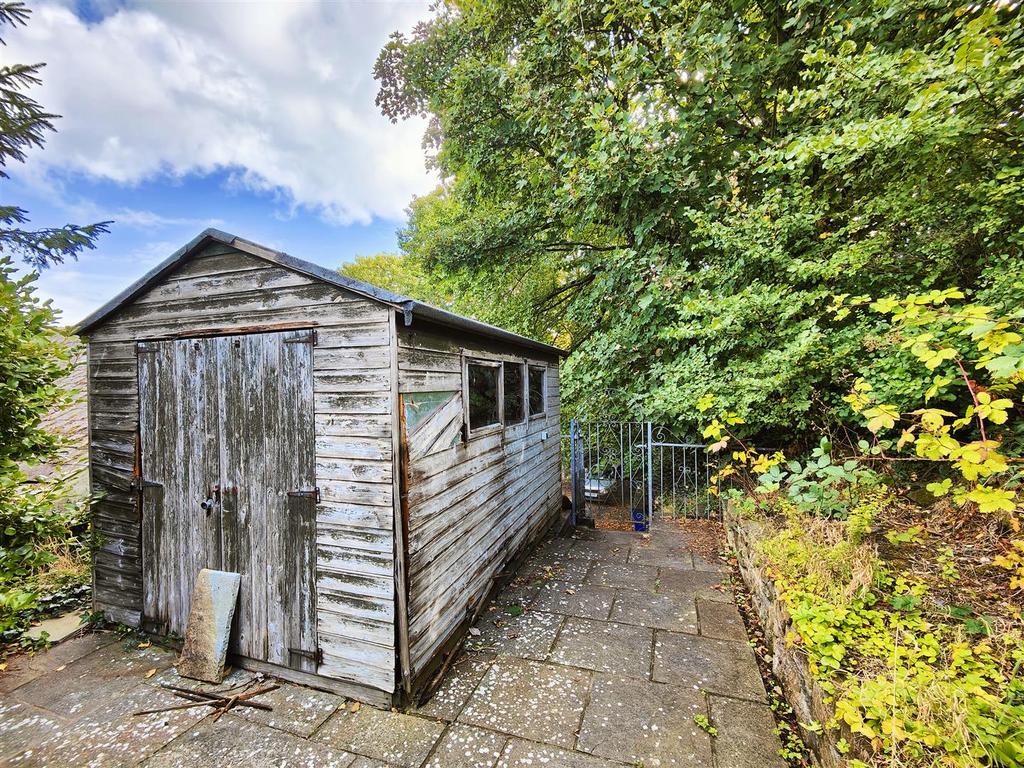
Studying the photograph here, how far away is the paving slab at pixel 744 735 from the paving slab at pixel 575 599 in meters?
1.32

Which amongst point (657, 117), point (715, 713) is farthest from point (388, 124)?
point (715, 713)

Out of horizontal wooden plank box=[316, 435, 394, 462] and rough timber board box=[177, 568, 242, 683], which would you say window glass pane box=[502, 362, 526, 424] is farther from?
rough timber board box=[177, 568, 242, 683]

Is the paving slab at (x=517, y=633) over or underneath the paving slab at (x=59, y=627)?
underneath

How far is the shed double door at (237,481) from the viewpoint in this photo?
2.85m

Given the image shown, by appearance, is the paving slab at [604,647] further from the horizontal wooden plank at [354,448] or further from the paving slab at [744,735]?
the horizontal wooden plank at [354,448]

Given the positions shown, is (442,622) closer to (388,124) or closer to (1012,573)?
(1012,573)

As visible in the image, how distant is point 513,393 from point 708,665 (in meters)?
3.18

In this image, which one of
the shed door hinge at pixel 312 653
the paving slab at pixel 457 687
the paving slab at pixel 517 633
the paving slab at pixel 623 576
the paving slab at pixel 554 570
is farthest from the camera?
the paving slab at pixel 554 570

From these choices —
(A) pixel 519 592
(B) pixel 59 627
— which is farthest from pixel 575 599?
(B) pixel 59 627

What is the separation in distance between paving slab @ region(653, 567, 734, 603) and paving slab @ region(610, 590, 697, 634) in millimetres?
149

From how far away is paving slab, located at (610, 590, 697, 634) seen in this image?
3600mm

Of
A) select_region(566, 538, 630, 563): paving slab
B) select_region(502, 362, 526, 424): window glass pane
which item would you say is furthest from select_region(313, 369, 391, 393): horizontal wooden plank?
select_region(566, 538, 630, 563): paving slab

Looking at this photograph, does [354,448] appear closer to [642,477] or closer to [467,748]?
[467,748]

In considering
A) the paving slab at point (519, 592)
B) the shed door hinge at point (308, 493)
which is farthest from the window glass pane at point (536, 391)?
the shed door hinge at point (308, 493)
